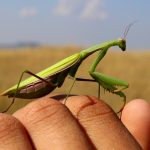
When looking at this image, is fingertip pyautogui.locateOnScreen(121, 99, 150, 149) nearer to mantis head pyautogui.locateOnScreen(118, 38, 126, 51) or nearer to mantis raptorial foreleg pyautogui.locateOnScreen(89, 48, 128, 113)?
mantis raptorial foreleg pyautogui.locateOnScreen(89, 48, 128, 113)

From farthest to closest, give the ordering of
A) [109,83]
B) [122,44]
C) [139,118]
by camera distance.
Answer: [122,44]
[109,83]
[139,118]

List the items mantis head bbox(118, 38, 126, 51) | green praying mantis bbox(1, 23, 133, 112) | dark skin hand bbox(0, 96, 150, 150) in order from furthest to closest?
mantis head bbox(118, 38, 126, 51) < green praying mantis bbox(1, 23, 133, 112) < dark skin hand bbox(0, 96, 150, 150)

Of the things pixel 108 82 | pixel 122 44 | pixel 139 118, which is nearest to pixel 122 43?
pixel 122 44

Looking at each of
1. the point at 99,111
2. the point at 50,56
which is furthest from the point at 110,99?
the point at 50,56

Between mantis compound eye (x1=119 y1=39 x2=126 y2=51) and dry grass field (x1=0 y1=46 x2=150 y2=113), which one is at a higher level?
mantis compound eye (x1=119 y1=39 x2=126 y2=51)

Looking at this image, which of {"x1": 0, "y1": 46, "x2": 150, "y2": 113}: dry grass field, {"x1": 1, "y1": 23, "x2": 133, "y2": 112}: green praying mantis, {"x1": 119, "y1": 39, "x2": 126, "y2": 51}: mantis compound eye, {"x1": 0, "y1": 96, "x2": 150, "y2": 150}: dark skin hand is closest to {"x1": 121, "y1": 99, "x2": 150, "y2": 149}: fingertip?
{"x1": 0, "y1": 96, "x2": 150, "y2": 150}: dark skin hand

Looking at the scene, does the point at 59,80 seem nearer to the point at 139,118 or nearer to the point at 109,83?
the point at 109,83
